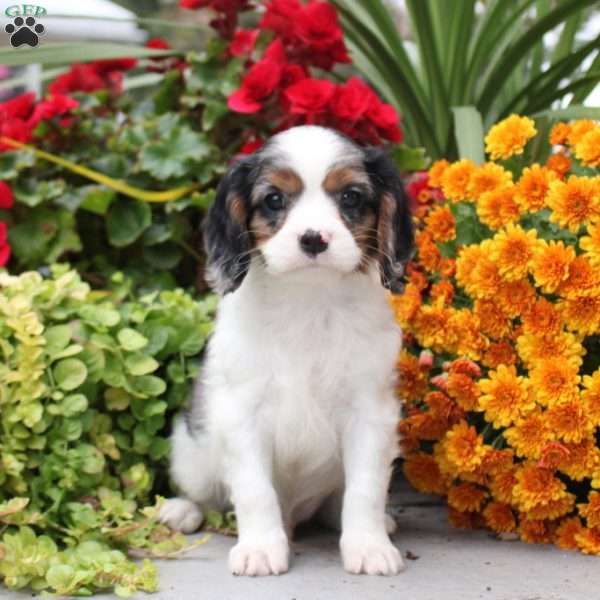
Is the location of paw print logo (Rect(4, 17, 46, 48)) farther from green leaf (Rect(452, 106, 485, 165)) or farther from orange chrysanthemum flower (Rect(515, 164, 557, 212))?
orange chrysanthemum flower (Rect(515, 164, 557, 212))

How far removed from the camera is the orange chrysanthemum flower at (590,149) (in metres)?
3.21

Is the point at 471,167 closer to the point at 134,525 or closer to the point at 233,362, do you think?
the point at 233,362

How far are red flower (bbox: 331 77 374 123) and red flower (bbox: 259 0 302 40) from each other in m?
0.39

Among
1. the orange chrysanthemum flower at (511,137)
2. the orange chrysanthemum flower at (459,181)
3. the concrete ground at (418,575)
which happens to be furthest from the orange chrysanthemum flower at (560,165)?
the concrete ground at (418,575)

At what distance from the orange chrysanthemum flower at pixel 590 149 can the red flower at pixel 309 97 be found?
114 centimetres

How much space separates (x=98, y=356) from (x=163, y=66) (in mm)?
1928

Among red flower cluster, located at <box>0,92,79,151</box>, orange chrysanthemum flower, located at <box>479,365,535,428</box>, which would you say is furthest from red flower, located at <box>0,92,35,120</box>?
orange chrysanthemum flower, located at <box>479,365,535,428</box>

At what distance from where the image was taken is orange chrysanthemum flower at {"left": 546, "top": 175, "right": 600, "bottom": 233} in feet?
10.1

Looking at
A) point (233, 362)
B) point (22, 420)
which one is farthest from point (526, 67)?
point (22, 420)

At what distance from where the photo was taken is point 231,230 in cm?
304

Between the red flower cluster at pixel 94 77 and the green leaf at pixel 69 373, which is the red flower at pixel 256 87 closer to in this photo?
the red flower cluster at pixel 94 77

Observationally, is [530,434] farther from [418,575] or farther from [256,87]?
[256,87]

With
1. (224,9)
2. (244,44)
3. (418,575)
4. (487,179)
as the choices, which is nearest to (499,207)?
(487,179)

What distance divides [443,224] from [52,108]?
66.2 inches
